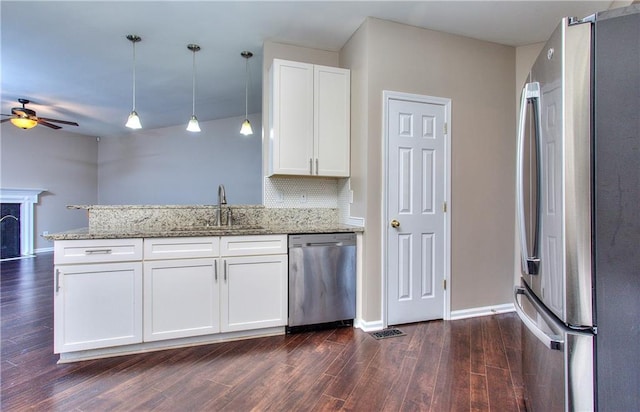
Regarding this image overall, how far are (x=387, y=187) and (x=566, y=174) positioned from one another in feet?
5.75

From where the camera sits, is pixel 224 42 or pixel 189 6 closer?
pixel 189 6

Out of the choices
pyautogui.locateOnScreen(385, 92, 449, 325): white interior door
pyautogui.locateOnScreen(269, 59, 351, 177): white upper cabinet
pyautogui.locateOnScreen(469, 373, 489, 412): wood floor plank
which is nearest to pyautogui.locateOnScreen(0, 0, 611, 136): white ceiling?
pyautogui.locateOnScreen(269, 59, 351, 177): white upper cabinet

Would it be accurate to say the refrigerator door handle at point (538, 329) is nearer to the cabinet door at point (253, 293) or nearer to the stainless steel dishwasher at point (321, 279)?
the stainless steel dishwasher at point (321, 279)

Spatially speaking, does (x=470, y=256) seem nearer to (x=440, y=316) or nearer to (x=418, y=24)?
(x=440, y=316)

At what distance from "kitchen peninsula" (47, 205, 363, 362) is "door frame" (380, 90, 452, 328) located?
307 mm

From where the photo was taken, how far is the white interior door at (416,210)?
295 cm

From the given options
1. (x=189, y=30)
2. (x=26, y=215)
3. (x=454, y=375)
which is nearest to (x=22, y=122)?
(x=26, y=215)

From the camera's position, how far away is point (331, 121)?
10.2 ft

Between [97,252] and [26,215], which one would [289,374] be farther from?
[26,215]

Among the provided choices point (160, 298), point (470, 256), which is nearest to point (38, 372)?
point (160, 298)

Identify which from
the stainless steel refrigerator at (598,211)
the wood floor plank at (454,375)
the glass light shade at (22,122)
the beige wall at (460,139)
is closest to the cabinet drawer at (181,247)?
the beige wall at (460,139)

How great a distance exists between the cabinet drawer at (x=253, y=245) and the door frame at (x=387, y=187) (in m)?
0.90

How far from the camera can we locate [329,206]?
349cm

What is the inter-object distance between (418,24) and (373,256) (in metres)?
2.14
